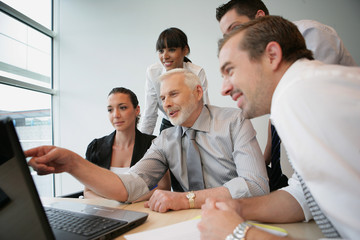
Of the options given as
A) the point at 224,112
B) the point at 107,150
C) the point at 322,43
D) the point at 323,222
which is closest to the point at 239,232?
the point at 323,222

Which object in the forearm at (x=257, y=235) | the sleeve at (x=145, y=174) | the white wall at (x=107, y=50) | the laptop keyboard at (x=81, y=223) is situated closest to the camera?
the forearm at (x=257, y=235)

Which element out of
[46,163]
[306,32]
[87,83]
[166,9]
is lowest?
[46,163]

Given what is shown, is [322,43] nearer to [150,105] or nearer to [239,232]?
[239,232]

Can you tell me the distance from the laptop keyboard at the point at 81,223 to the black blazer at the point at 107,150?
132 cm

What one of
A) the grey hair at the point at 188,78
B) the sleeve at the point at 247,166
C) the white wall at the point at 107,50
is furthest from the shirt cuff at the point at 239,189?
the white wall at the point at 107,50

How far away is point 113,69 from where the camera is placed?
4801mm

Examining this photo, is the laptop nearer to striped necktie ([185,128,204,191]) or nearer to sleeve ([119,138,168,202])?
sleeve ([119,138,168,202])

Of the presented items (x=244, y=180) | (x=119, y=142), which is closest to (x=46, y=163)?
(x=244, y=180)

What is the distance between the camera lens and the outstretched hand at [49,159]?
995 millimetres

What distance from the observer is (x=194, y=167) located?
155cm

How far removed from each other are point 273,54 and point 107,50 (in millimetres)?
4402

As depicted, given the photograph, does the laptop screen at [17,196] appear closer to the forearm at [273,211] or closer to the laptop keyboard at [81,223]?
the laptop keyboard at [81,223]

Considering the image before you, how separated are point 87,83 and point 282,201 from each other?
4.59 metres

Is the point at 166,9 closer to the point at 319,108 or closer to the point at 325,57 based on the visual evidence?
the point at 325,57
